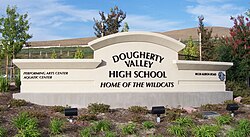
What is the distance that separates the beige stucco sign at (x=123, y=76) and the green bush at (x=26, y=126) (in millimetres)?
3342

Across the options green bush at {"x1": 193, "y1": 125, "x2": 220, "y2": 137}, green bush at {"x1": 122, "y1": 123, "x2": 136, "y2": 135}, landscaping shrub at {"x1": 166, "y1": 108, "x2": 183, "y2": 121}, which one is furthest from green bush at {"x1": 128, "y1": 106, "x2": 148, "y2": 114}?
green bush at {"x1": 193, "y1": 125, "x2": 220, "y2": 137}

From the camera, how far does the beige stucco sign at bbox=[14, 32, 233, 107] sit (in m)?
14.8

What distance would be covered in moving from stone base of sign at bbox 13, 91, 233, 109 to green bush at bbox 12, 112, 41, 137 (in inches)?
114

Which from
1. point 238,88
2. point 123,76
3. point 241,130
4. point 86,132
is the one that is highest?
point 123,76

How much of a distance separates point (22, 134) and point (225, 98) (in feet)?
34.3

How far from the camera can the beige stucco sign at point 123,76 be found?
14.8m

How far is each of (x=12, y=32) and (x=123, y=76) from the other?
1005 cm

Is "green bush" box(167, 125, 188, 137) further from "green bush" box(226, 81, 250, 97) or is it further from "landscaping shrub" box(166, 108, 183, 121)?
"green bush" box(226, 81, 250, 97)

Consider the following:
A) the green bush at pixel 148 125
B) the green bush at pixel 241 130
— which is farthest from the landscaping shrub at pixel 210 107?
the green bush at pixel 148 125

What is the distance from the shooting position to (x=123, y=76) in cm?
1548

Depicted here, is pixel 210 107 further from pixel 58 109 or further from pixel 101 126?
pixel 58 109

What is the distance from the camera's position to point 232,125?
12.8 metres

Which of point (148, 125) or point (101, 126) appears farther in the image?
point (148, 125)

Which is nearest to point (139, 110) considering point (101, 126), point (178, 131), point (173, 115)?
point (173, 115)
